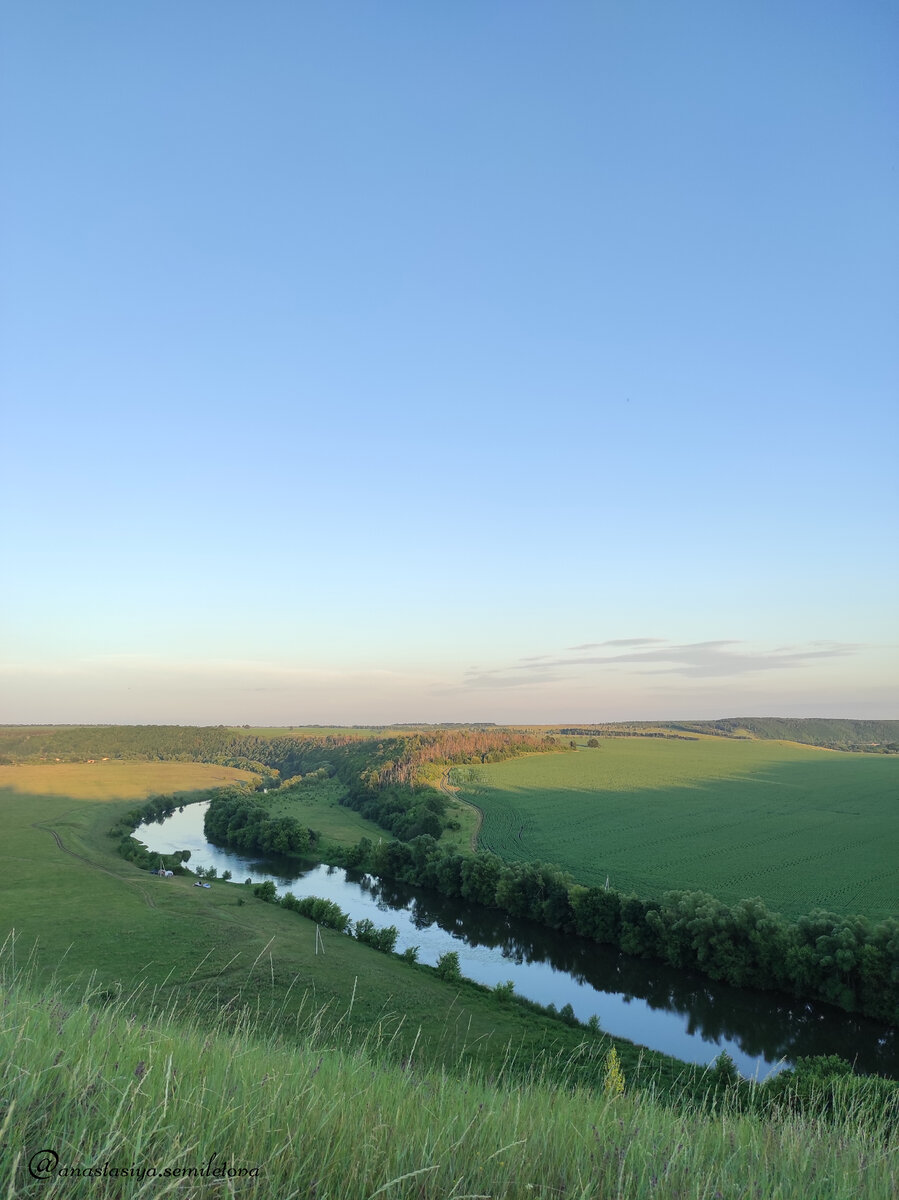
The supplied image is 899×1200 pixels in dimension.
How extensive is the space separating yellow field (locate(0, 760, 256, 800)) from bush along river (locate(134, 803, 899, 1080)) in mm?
65807

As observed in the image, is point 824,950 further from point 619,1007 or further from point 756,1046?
point 619,1007

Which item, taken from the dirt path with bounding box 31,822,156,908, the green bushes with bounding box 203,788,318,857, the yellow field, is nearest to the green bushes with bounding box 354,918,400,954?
the dirt path with bounding box 31,822,156,908

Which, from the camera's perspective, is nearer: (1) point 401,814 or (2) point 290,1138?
(2) point 290,1138

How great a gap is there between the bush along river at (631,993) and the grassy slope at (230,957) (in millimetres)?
4500

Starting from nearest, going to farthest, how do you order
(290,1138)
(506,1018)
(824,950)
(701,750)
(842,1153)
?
(290,1138) < (842,1153) < (506,1018) < (824,950) < (701,750)

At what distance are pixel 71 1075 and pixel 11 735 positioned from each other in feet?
725

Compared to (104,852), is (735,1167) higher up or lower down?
higher up

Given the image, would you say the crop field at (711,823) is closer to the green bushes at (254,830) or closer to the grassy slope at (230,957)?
the green bushes at (254,830)

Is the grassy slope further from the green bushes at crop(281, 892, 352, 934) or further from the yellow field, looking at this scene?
the yellow field

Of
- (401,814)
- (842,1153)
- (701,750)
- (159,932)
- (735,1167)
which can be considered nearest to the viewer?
(735,1167)

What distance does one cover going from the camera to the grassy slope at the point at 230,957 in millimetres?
27422

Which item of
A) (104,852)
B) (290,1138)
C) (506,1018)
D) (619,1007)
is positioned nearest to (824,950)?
(619,1007)

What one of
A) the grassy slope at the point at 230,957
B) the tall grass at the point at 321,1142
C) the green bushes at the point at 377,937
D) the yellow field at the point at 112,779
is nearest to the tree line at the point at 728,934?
the grassy slope at the point at 230,957

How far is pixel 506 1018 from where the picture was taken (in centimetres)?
3098
